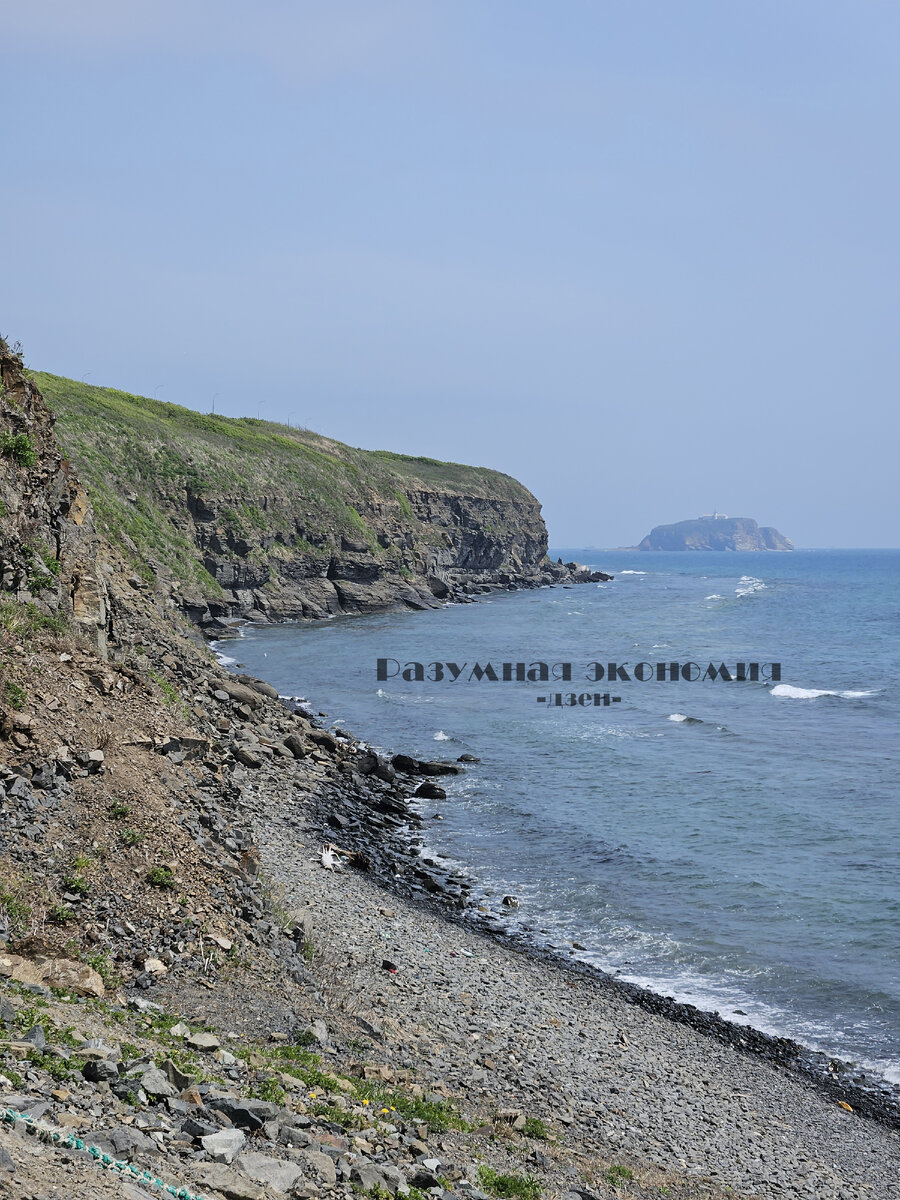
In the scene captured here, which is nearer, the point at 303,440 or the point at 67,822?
the point at 67,822

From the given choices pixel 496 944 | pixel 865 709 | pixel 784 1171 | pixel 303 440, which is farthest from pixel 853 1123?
pixel 303 440

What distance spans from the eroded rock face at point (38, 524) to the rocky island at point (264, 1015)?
0.32 ft

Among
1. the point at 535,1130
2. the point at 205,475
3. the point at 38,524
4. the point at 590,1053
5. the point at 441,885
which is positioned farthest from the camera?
the point at 205,475

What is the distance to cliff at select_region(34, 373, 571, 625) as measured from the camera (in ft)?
234

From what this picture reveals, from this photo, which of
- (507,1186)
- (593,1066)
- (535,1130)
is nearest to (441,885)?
(593,1066)

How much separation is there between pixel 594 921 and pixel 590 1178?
1198cm

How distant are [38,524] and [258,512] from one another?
72115mm

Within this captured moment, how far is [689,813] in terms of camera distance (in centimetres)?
3020

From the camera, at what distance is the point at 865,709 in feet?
155

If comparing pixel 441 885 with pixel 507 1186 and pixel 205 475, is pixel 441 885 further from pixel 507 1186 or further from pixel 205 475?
pixel 205 475

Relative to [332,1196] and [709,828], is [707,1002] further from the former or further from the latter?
[332,1196]

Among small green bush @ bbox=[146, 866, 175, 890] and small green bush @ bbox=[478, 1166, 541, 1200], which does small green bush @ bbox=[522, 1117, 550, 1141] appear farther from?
small green bush @ bbox=[146, 866, 175, 890]

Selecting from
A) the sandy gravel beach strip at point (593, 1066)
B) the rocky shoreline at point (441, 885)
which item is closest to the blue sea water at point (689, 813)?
the rocky shoreline at point (441, 885)

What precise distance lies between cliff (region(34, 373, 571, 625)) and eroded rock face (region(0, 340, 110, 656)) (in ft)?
69.3
